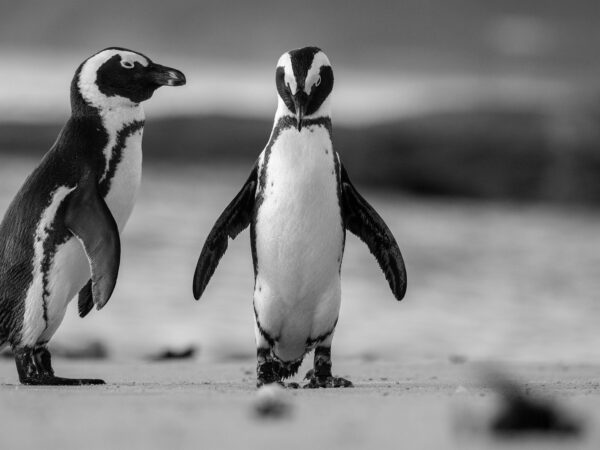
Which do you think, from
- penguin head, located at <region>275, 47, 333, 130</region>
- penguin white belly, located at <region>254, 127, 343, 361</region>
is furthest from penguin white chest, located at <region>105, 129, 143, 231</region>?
penguin head, located at <region>275, 47, 333, 130</region>

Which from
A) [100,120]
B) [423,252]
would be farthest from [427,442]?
[423,252]

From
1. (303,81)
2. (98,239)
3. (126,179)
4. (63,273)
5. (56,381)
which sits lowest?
(56,381)

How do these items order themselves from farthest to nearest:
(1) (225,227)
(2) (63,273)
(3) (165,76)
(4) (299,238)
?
(3) (165,76) < (1) (225,227) < (2) (63,273) < (4) (299,238)

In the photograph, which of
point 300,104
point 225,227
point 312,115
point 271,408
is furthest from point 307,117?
point 271,408

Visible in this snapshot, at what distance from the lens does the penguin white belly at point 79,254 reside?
527 cm

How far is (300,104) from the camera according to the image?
16.6 feet

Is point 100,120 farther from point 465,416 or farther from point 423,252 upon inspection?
point 423,252

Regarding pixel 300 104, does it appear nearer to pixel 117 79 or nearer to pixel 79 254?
pixel 117 79

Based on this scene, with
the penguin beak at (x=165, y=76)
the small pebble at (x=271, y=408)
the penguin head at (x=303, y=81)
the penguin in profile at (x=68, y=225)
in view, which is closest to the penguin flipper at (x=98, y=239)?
the penguin in profile at (x=68, y=225)

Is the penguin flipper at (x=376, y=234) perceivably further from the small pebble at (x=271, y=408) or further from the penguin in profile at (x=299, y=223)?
the small pebble at (x=271, y=408)

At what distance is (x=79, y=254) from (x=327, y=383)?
121cm

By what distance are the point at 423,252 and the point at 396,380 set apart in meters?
14.7

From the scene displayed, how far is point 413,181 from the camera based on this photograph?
34625 mm

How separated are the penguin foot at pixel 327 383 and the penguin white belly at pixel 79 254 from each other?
1111 millimetres
